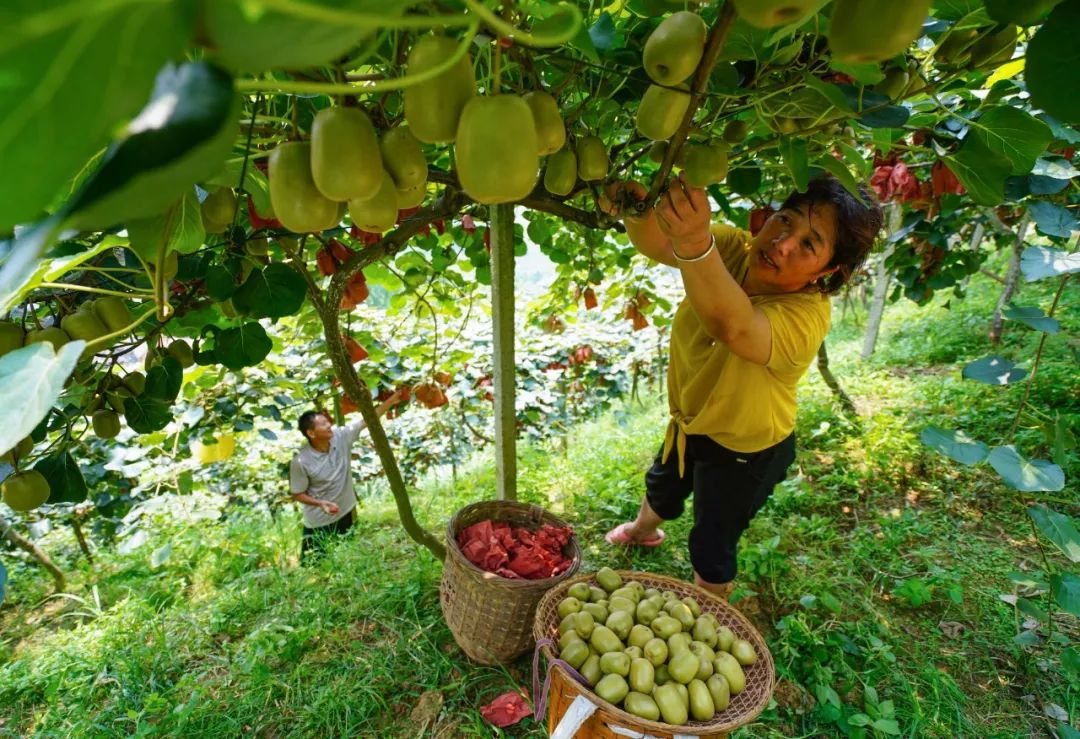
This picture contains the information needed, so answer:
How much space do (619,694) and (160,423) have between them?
48.0 inches

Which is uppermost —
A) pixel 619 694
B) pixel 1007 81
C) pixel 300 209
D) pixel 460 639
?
pixel 1007 81

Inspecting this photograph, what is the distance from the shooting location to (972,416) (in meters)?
3.38

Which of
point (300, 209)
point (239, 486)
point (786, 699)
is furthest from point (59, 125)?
point (239, 486)

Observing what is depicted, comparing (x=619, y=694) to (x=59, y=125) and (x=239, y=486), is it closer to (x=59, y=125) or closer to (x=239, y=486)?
(x=59, y=125)

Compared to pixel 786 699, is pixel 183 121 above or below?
above

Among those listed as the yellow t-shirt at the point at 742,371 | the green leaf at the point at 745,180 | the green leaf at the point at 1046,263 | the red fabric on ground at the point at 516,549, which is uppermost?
the green leaf at the point at 745,180

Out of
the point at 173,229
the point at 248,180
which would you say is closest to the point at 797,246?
the point at 248,180

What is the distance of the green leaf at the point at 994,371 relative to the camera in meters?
1.26

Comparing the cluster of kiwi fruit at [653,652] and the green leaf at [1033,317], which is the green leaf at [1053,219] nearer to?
the green leaf at [1033,317]

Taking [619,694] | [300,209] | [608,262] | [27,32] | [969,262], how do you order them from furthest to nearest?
1. [608,262]
2. [969,262]
3. [619,694]
4. [300,209]
5. [27,32]

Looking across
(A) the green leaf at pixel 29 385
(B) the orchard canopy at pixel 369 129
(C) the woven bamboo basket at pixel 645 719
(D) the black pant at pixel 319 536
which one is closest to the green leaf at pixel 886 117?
(B) the orchard canopy at pixel 369 129

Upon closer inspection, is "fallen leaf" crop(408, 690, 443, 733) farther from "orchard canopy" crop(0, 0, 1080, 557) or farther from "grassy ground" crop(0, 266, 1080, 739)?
"orchard canopy" crop(0, 0, 1080, 557)

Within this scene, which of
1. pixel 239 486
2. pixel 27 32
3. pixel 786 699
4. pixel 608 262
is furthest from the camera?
pixel 239 486

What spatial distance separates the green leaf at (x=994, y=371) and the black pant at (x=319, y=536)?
9.22 ft
